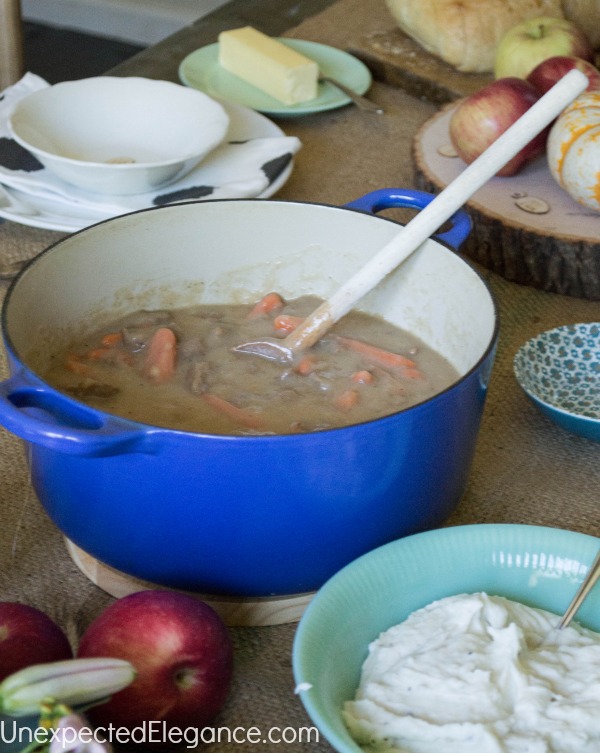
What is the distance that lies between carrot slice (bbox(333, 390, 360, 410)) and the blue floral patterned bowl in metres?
0.20

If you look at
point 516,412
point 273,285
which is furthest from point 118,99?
point 516,412

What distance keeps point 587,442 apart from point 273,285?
36cm

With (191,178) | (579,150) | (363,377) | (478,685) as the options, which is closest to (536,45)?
(579,150)

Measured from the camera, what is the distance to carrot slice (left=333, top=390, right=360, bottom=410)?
0.94 m

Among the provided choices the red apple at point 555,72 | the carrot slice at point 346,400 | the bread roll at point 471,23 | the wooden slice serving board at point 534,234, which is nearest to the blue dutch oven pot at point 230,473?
the carrot slice at point 346,400

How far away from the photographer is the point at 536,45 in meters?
1.58

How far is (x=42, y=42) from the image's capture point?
4.05m

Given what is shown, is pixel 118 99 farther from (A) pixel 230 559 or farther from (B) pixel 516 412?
(A) pixel 230 559

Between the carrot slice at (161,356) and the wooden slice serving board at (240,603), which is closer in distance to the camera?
the wooden slice serving board at (240,603)

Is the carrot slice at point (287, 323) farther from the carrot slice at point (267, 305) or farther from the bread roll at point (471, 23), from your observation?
the bread roll at point (471, 23)

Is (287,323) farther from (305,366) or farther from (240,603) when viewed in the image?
(240,603)

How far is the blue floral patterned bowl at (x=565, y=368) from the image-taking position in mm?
1078

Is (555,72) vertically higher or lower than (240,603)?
higher

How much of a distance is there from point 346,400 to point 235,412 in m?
0.10
